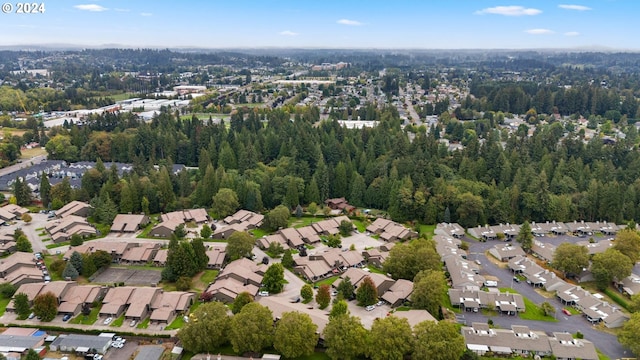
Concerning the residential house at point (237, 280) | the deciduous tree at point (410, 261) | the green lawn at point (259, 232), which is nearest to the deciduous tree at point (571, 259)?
the deciduous tree at point (410, 261)

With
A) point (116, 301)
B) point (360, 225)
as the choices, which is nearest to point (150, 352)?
point (116, 301)

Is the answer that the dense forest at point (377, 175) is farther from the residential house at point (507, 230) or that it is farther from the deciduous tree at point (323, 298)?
the deciduous tree at point (323, 298)

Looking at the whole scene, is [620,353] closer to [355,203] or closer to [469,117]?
[355,203]

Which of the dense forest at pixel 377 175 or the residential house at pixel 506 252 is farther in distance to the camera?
the dense forest at pixel 377 175

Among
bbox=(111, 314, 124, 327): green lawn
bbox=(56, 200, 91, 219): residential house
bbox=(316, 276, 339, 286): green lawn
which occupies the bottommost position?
bbox=(111, 314, 124, 327): green lawn

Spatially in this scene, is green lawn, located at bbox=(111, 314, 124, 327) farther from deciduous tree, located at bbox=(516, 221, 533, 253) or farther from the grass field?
the grass field

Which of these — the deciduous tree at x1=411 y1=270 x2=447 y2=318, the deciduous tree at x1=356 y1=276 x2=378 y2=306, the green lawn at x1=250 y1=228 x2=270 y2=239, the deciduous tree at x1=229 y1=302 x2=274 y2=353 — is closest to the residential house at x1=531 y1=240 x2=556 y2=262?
the deciduous tree at x1=411 y1=270 x2=447 y2=318
